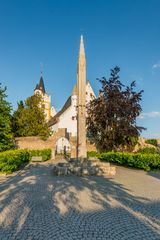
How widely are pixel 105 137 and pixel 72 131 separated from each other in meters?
15.4

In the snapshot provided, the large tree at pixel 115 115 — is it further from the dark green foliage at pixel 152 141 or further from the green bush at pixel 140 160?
the dark green foliage at pixel 152 141

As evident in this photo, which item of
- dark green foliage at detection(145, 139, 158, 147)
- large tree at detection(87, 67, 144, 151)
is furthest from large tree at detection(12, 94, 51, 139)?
dark green foliage at detection(145, 139, 158, 147)

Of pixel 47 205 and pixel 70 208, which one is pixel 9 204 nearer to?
pixel 47 205

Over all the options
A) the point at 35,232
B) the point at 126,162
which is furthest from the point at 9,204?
the point at 126,162

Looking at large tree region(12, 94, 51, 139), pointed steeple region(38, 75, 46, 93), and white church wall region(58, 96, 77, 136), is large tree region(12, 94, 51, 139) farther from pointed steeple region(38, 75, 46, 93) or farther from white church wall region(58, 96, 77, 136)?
pointed steeple region(38, 75, 46, 93)

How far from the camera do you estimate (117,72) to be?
81.0ft

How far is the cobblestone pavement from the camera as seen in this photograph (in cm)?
431

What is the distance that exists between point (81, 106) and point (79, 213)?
9.64 metres

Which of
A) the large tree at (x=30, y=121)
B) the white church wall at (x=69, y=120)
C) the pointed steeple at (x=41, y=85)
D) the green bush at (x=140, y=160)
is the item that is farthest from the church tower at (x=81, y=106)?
the pointed steeple at (x=41, y=85)

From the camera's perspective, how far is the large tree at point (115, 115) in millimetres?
22797

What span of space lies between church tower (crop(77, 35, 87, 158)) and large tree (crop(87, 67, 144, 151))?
827 cm

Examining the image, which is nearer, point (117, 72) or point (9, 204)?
point (9, 204)

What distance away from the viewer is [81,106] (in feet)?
47.9

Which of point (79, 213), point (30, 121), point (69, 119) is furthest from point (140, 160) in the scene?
point (69, 119)
